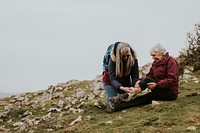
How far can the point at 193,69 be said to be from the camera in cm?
2209

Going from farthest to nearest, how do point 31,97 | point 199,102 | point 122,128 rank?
1. point 31,97
2. point 199,102
3. point 122,128

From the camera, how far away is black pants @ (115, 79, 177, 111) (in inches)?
445

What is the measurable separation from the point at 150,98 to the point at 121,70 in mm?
1330

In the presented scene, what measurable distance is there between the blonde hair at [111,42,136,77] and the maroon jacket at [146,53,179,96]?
31.7 inches

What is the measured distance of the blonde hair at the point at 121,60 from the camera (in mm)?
11449

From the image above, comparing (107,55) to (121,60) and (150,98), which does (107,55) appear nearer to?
(121,60)

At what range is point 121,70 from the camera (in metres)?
11.9

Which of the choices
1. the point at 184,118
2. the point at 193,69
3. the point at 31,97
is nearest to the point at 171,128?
the point at 184,118

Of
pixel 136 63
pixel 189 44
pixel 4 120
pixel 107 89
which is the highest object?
pixel 189 44

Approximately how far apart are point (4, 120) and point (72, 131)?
7.39 meters

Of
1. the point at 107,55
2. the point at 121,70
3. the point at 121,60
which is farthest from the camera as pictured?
the point at 107,55

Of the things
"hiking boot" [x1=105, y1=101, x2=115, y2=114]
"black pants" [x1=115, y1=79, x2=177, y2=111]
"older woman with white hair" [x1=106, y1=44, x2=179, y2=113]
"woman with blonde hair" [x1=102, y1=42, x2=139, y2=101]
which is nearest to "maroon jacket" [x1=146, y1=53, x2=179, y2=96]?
"older woman with white hair" [x1=106, y1=44, x2=179, y2=113]

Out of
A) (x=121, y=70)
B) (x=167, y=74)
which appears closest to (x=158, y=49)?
(x=167, y=74)

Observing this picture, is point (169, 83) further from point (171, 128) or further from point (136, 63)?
point (171, 128)
